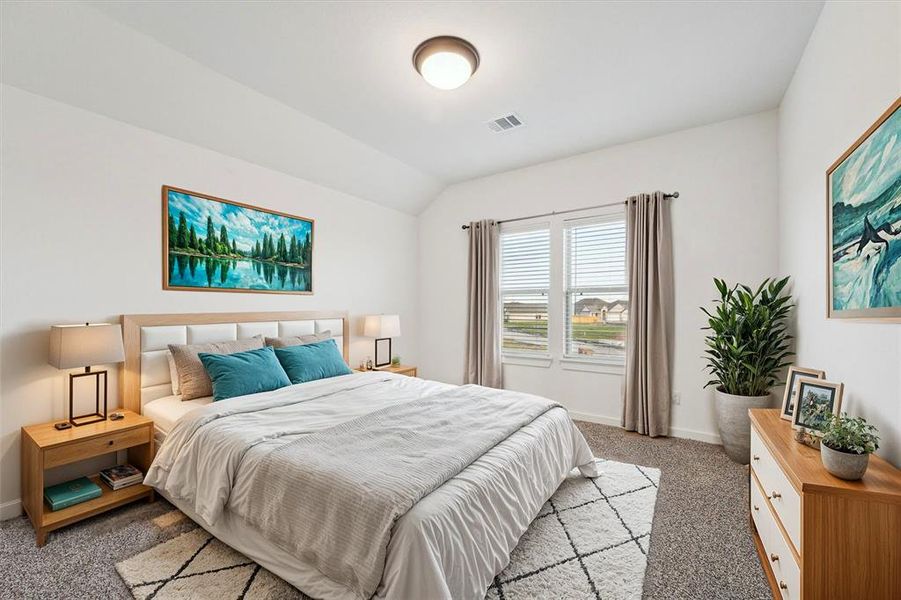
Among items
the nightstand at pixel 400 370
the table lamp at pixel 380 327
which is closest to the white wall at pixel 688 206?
the nightstand at pixel 400 370

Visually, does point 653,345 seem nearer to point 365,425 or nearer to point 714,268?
point 714,268

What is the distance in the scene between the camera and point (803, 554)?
1339 mm

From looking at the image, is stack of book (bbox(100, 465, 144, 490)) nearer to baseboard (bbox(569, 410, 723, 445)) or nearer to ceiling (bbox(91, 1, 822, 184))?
ceiling (bbox(91, 1, 822, 184))

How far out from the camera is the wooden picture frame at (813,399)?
1.74 meters

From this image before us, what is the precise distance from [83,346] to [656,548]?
11.0ft

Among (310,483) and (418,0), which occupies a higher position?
(418,0)

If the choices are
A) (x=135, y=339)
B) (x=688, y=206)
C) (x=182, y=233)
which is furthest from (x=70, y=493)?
(x=688, y=206)

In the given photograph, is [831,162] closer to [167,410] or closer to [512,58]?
[512,58]

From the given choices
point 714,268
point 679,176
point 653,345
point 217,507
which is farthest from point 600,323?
point 217,507

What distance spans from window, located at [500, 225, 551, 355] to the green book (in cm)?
376

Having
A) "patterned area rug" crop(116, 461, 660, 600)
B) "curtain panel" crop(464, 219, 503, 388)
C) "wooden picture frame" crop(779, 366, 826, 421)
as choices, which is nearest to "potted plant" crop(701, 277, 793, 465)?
"wooden picture frame" crop(779, 366, 826, 421)

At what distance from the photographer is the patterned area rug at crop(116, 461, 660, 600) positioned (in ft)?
5.72

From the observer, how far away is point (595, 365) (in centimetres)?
419

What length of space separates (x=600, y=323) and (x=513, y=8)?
3008 millimetres
